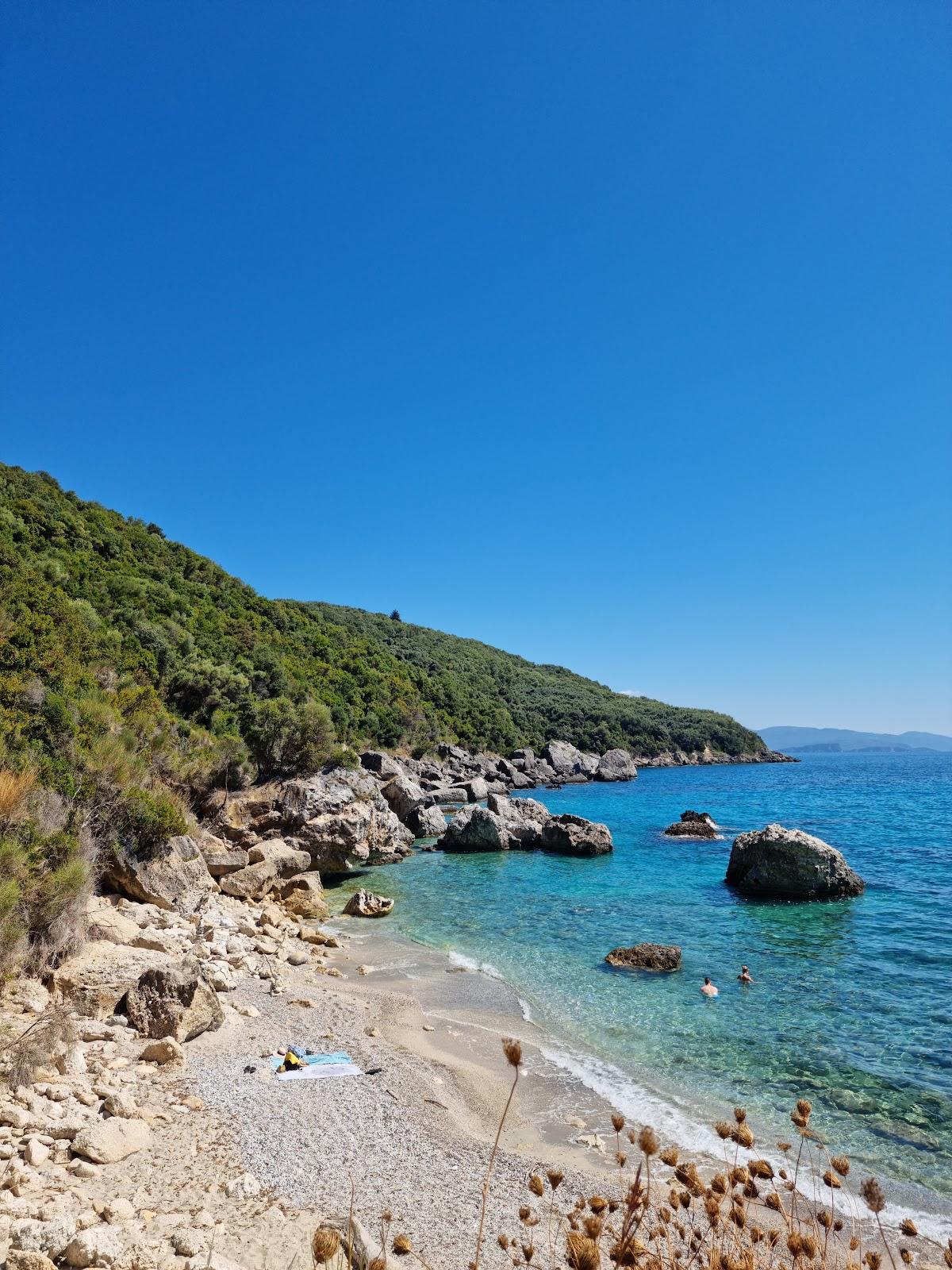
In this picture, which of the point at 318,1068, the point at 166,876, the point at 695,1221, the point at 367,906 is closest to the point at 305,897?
the point at 367,906

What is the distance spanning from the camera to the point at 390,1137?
7793 millimetres

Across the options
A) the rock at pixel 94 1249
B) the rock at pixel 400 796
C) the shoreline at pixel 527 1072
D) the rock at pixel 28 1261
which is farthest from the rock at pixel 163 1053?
the rock at pixel 400 796

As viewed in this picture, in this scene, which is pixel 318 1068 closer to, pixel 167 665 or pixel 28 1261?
pixel 28 1261

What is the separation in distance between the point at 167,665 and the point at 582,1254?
30.2m

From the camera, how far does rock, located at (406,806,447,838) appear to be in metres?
36.3

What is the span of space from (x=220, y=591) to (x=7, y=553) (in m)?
23.6

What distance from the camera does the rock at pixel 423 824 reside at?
36281 mm

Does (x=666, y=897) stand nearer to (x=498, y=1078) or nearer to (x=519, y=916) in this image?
(x=519, y=916)

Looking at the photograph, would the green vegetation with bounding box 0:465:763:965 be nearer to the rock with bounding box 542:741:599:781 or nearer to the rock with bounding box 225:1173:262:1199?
the rock with bounding box 225:1173:262:1199

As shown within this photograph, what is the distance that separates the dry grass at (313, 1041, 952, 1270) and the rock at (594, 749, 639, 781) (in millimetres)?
76642

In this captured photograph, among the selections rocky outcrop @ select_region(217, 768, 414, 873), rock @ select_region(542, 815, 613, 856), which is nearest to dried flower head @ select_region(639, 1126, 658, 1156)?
rocky outcrop @ select_region(217, 768, 414, 873)

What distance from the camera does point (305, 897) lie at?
776 inches

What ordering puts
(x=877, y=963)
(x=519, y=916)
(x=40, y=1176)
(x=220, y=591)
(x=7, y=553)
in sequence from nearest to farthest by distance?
(x=40, y=1176) < (x=877, y=963) < (x=519, y=916) < (x=7, y=553) < (x=220, y=591)

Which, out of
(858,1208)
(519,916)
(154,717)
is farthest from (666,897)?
(154,717)
